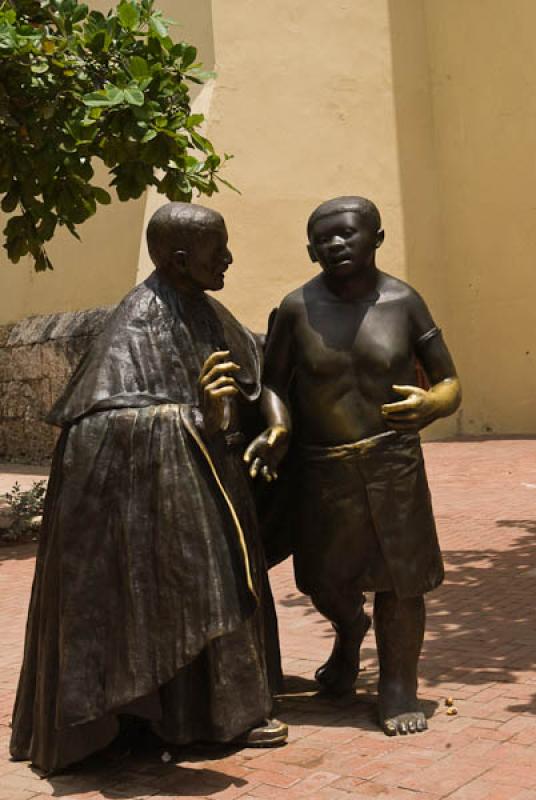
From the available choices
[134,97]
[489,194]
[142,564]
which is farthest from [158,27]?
[489,194]

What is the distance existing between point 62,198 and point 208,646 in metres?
4.55

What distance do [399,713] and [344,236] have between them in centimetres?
174

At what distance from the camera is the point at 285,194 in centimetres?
1347

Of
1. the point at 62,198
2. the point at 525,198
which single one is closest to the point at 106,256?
the point at 525,198

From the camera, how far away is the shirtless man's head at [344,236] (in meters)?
4.35

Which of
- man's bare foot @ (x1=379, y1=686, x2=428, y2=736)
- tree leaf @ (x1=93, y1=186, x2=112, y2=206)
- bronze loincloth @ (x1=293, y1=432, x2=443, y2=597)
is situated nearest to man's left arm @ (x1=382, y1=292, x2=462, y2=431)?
bronze loincloth @ (x1=293, y1=432, x2=443, y2=597)

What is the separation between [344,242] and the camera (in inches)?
171

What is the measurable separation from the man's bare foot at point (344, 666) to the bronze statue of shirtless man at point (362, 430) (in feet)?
1.28

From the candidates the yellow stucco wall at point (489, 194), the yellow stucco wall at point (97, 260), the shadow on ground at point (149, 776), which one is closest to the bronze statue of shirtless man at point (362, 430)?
the shadow on ground at point (149, 776)

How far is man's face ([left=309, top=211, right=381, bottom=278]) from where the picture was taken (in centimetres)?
435

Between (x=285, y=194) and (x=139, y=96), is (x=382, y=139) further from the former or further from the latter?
(x=139, y=96)

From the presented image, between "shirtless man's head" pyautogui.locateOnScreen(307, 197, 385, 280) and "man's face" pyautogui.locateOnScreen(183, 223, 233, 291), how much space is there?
369mm

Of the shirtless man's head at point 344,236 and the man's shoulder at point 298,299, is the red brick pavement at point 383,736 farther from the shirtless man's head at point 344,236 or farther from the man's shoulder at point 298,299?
the shirtless man's head at point 344,236

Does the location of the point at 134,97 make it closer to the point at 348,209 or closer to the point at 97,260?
the point at 348,209
